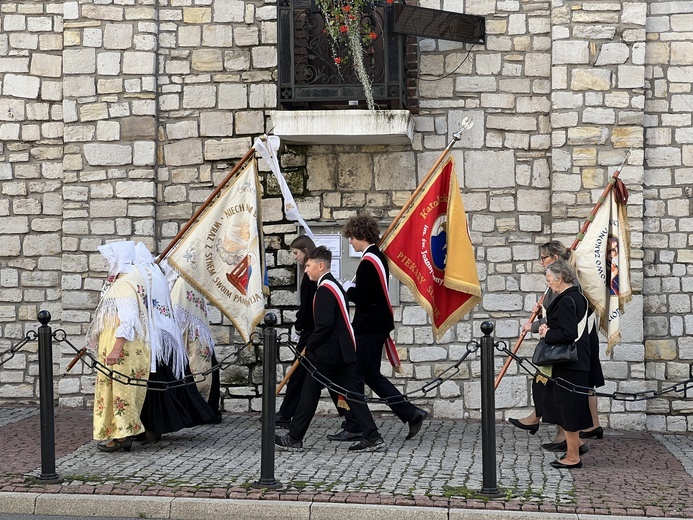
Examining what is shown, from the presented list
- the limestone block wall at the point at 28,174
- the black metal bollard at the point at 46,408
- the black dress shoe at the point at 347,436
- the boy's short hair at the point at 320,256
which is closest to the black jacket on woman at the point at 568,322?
the boy's short hair at the point at 320,256

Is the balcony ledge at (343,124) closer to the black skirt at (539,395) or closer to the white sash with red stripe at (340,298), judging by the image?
the white sash with red stripe at (340,298)

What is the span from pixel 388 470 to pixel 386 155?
162 inches

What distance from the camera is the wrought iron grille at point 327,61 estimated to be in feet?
34.2

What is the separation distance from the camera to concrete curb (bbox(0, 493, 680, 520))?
6.51m

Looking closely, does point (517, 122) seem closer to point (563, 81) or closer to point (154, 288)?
point (563, 81)

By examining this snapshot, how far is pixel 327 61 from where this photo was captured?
417 inches

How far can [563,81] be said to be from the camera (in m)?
10.6

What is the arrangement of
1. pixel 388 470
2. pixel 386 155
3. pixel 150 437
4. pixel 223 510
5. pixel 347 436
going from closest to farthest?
pixel 223 510, pixel 388 470, pixel 150 437, pixel 347 436, pixel 386 155

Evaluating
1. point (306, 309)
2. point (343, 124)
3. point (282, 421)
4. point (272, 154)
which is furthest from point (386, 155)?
point (282, 421)

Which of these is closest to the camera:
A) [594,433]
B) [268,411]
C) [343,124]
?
[268,411]

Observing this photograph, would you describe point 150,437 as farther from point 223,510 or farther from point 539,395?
point 539,395

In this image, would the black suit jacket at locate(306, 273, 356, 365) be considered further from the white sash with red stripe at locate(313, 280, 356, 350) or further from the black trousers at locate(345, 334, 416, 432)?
the black trousers at locate(345, 334, 416, 432)

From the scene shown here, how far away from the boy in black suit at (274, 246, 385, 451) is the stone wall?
2.32 metres

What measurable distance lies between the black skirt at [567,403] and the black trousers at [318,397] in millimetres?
1430
